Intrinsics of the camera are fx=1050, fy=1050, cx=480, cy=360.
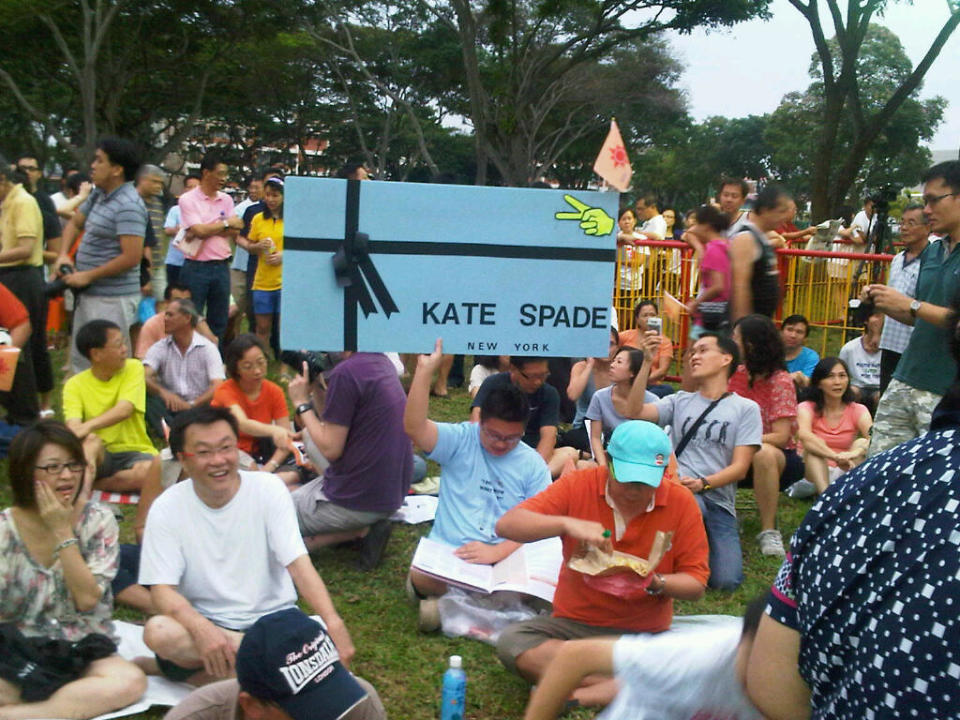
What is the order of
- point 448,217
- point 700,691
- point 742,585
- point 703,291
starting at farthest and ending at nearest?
point 703,291
point 742,585
point 448,217
point 700,691

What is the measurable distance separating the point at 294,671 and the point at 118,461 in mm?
4037

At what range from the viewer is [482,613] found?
4820 millimetres

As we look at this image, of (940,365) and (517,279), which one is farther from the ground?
(517,279)

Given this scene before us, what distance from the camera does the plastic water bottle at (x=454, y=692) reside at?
379 cm

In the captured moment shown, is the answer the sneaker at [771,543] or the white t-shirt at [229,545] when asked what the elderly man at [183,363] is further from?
the sneaker at [771,543]

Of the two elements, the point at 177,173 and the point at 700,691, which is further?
the point at 177,173

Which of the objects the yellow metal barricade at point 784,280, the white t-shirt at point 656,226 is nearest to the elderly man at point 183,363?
the yellow metal barricade at point 784,280

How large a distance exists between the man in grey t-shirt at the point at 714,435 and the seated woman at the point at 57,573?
9.71 feet

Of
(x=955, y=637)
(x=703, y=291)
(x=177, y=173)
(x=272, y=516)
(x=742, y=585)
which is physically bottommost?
(x=742, y=585)

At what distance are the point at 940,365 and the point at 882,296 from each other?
50cm

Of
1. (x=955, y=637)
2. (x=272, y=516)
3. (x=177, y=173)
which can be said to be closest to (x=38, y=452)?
(x=272, y=516)

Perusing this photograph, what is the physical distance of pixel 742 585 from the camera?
18.0 ft

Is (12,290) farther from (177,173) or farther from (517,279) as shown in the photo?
(177,173)

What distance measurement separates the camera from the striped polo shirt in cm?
668
